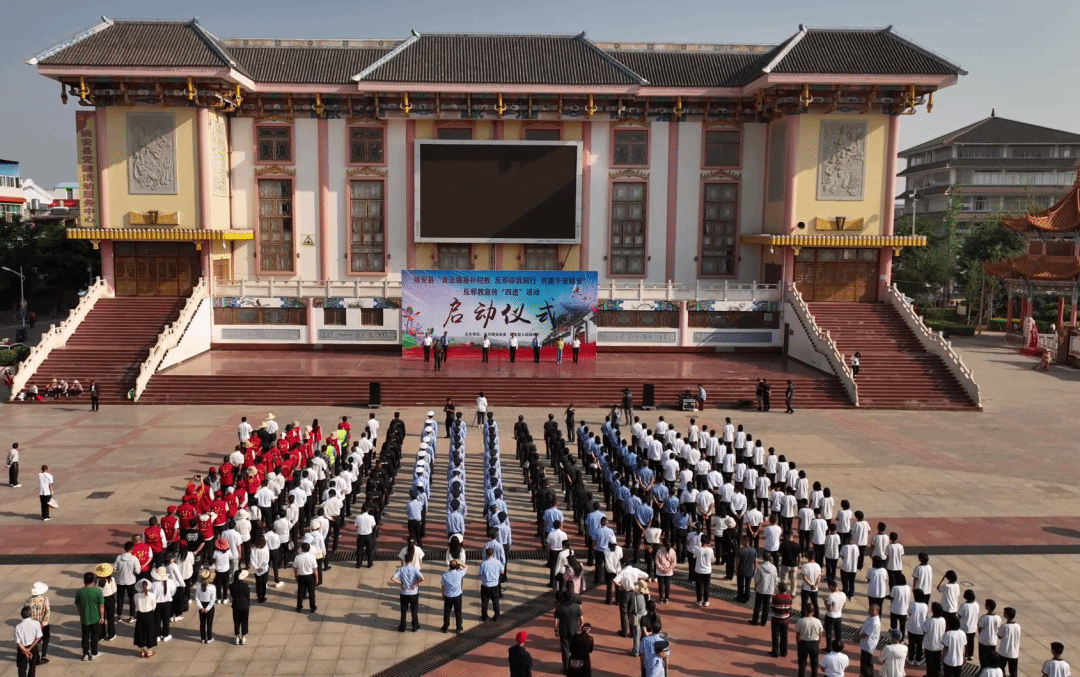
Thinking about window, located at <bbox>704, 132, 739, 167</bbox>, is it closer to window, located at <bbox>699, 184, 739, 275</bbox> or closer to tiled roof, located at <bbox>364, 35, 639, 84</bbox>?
window, located at <bbox>699, 184, 739, 275</bbox>

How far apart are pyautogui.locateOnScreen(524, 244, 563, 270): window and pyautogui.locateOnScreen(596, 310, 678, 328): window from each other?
4012 millimetres

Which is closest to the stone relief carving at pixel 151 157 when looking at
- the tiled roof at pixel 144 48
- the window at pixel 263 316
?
the tiled roof at pixel 144 48

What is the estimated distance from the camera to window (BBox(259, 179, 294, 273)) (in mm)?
42594

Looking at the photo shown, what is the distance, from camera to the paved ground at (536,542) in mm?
13812

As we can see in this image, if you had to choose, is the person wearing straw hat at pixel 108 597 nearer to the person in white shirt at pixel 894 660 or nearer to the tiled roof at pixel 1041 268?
the person in white shirt at pixel 894 660

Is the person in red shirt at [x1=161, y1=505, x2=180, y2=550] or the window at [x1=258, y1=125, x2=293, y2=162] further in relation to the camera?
the window at [x1=258, y1=125, x2=293, y2=162]

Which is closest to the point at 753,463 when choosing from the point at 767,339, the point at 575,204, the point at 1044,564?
the point at 1044,564

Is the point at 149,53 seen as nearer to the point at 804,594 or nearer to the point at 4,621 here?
the point at 4,621

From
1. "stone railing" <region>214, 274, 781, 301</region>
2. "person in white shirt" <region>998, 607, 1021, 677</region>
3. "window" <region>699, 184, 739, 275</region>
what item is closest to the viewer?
"person in white shirt" <region>998, 607, 1021, 677</region>

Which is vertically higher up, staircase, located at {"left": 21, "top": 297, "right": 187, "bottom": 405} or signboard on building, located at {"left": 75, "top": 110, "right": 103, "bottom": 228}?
signboard on building, located at {"left": 75, "top": 110, "right": 103, "bottom": 228}

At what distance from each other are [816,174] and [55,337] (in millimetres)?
30569

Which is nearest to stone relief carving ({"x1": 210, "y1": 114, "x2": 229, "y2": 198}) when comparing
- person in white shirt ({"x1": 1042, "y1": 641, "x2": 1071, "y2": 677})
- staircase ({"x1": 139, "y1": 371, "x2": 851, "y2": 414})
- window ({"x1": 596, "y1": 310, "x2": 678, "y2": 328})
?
staircase ({"x1": 139, "y1": 371, "x2": 851, "y2": 414})

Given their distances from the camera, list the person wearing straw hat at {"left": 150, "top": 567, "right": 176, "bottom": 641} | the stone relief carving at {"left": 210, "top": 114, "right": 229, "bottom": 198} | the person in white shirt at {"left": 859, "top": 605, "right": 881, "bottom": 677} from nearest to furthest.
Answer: the person in white shirt at {"left": 859, "top": 605, "right": 881, "bottom": 677}
the person wearing straw hat at {"left": 150, "top": 567, "right": 176, "bottom": 641}
the stone relief carving at {"left": 210, "top": 114, "right": 229, "bottom": 198}

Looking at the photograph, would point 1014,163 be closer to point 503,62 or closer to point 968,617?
point 503,62
